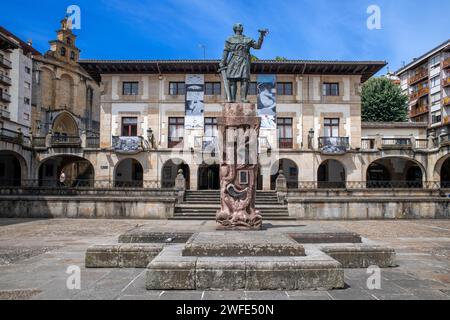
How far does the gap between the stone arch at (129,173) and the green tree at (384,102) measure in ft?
87.4

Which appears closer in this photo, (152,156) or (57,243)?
(57,243)

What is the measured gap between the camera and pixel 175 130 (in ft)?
98.6

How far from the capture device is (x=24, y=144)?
2891 cm

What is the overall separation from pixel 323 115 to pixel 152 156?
48.5 ft

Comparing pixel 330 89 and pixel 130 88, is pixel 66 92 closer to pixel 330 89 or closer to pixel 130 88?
pixel 130 88

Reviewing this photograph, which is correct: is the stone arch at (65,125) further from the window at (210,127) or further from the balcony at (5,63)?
the window at (210,127)

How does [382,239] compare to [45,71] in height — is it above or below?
below

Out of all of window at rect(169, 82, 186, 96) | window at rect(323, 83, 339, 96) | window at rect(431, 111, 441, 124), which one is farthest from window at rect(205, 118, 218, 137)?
window at rect(431, 111, 441, 124)

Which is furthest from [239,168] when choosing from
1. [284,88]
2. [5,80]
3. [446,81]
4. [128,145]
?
[446,81]

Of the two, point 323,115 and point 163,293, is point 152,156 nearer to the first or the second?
point 323,115

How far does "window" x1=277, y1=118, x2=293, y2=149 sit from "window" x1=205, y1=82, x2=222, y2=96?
18.6ft

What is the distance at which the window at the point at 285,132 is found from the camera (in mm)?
29875
